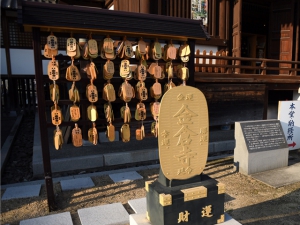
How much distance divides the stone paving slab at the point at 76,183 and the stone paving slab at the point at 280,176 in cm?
373

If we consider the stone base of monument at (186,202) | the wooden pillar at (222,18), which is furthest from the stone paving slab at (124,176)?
the wooden pillar at (222,18)

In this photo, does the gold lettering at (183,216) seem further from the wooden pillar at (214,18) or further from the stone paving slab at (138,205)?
the wooden pillar at (214,18)

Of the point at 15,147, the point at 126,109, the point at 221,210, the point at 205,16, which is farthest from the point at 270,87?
the point at 15,147

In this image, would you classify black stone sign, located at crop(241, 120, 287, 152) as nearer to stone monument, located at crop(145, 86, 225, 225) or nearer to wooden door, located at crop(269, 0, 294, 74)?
stone monument, located at crop(145, 86, 225, 225)

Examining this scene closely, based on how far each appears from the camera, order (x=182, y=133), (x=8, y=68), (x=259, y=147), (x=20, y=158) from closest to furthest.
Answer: (x=182, y=133), (x=259, y=147), (x=20, y=158), (x=8, y=68)

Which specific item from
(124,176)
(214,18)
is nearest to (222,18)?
(214,18)

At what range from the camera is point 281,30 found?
36.8ft

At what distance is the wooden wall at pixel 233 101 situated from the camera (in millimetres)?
8094

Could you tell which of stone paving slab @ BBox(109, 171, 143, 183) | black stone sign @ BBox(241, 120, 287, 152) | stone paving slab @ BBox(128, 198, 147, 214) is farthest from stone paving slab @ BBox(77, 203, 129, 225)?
black stone sign @ BBox(241, 120, 287, 152)

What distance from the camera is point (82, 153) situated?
623 centimetres

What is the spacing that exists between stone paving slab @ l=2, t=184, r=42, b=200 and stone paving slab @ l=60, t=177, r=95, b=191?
472 millimetres

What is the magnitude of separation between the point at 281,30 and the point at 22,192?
1207 centimetres

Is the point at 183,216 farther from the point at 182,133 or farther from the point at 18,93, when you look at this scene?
the point at 18,93

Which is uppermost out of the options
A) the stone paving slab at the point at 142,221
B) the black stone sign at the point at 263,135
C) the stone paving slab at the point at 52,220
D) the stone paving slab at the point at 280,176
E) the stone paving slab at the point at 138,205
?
the black stone sign at the point at 263,135
